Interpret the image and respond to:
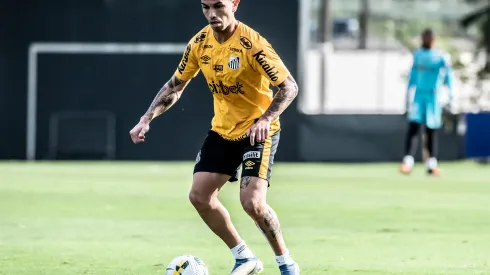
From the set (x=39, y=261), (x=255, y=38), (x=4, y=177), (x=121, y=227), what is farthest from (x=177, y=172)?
(x=255, y=38)

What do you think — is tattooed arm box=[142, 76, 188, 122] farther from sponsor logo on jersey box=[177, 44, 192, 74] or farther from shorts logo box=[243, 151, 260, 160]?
shorts logo box=[243, 151, 260, 160]

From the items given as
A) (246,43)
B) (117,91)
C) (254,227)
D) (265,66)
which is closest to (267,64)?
(265,66)

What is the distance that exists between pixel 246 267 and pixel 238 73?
1367mm

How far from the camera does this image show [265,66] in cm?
844

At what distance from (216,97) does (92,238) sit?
3234 millimetres

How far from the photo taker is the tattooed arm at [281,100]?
8.33 m

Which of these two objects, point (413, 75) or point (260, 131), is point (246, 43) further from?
point (413, 75)

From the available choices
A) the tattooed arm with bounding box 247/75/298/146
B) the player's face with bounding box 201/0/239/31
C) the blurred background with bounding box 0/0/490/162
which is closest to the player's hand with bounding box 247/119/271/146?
the tattooed arm with bounding box 247/75/298/146

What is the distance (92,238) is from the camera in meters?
11.6

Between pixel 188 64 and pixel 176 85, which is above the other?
pixel 188 64

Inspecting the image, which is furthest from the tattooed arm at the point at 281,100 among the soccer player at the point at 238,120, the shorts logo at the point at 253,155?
the shorts logo at the point at 253,155

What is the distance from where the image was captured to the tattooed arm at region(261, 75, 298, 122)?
8.33 metres

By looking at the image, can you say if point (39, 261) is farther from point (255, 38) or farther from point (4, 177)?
point (4, 177)

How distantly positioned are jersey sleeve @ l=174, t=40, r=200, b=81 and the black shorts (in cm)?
47
